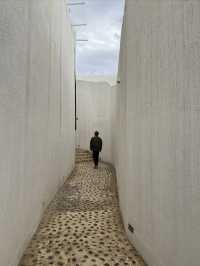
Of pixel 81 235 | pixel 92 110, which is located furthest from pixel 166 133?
pixel 92 110

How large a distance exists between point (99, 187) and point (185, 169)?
396cm

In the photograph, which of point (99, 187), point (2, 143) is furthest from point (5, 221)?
point (99, 187)

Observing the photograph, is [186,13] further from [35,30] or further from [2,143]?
[35,30]

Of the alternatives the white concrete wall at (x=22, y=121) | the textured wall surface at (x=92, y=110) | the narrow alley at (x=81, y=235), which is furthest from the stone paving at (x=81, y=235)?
the textured wall surface at (x=92, y=110)

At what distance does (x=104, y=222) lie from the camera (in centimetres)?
330

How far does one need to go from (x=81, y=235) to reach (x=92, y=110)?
8727mm

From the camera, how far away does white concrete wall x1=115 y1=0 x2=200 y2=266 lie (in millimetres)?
1470

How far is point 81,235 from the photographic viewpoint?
113 inches

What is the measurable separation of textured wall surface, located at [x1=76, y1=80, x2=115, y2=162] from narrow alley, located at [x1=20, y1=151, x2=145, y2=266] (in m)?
6.34

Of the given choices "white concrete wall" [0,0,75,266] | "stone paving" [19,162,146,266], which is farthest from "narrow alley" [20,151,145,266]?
"white concrete wall" [0,0,75,266]

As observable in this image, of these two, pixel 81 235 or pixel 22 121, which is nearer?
pixel 22 121

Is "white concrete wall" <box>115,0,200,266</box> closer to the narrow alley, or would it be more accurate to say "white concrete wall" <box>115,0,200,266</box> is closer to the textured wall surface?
the narrow alley

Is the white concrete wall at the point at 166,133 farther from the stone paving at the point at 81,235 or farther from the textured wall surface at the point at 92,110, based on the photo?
the textured wall surface at the point at 92,110

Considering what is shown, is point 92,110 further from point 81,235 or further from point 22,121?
point 22,121
